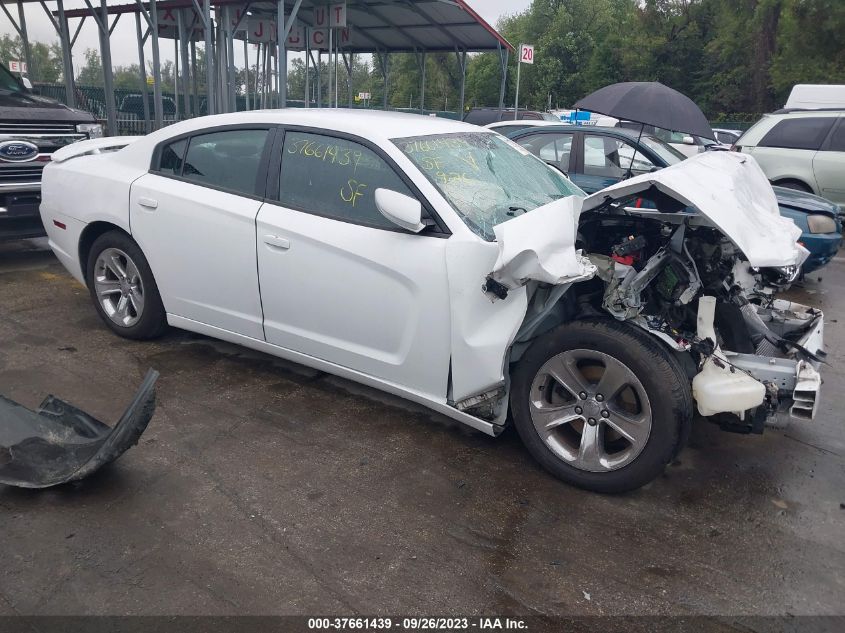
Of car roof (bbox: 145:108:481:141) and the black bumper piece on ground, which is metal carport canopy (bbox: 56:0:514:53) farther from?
the black bumper piece on ground

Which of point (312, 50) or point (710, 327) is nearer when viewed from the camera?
point (710, 327)

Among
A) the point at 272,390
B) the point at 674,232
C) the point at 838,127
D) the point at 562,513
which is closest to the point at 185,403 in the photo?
the point at 272,390

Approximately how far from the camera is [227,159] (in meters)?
4.13

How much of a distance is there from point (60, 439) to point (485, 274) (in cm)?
215

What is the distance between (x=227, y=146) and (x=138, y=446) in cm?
185

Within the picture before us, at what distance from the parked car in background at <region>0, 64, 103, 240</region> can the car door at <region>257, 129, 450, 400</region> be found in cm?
389

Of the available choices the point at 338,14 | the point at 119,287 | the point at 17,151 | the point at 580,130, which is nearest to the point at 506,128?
the point at 580,130

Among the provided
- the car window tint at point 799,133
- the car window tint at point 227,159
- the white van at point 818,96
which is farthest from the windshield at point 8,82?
the white van at point 818,96

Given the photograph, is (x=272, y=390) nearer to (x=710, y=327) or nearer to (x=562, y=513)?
(x=562, y=513)

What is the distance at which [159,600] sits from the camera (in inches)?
94.7

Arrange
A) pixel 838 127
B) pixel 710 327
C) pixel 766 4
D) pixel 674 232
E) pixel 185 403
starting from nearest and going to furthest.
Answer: pixel 710 327 → pixel 674 232 → pixel 185 403 → pixel 838 127 → pixel 766 4

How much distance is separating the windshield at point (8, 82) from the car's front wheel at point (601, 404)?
282 inches

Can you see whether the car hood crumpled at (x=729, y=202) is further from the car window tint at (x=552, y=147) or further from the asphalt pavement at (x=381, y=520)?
the car window tint at (x=552, y=147)

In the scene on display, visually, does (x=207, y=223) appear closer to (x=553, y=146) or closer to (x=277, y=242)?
(x=277, y=242)
